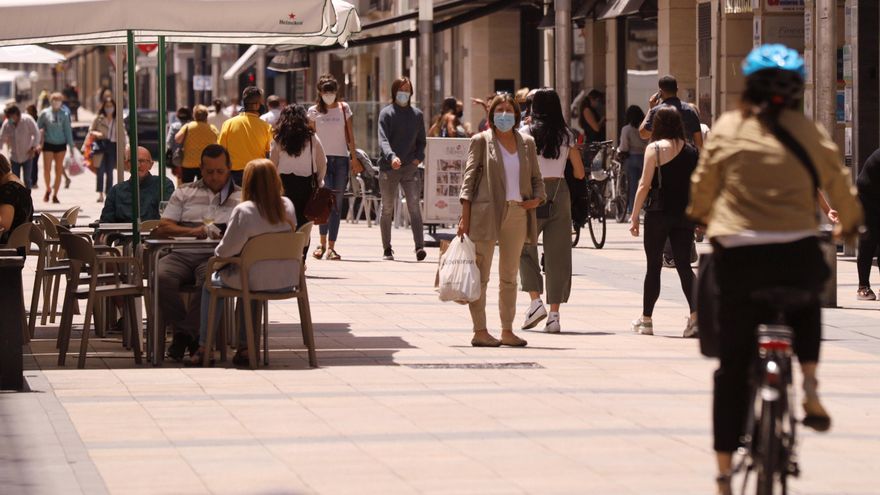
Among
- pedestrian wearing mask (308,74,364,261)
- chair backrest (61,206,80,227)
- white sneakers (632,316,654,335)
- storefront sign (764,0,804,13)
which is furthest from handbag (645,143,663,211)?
storefront sign (764,0,804,13)

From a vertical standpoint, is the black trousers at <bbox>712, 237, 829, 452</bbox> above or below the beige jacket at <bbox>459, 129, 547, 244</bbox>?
below

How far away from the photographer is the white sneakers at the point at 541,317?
13.7m

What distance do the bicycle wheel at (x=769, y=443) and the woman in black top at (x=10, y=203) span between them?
746 cm

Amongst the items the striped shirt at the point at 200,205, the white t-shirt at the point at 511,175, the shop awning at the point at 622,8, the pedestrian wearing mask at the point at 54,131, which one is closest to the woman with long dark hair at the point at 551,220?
the white t-shirt at the point at 511,175

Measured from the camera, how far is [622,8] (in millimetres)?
27859

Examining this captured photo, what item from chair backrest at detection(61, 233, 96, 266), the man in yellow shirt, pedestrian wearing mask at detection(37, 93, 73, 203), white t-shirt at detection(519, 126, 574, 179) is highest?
pedestrian wearing mask at detection(37, 93, 73, 203)

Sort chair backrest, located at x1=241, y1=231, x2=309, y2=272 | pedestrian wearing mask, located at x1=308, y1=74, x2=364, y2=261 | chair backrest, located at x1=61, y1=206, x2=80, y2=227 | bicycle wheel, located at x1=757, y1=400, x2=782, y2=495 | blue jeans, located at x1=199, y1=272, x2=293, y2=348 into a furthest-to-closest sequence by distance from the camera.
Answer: pedestrian wearing mask, located at x1=308, y1=74, x2=364, y2=261
chair backrest, located at x1=61, y1=206, x2=80, y2=227
blue jeans, located at x1=199, y1=272, x2=293, y2=348
chair backrest, located at x1=241, y1=231, x2=309, y2=272
bicycle wheel, located at x1=757, y1=400, x2=782, y2=495

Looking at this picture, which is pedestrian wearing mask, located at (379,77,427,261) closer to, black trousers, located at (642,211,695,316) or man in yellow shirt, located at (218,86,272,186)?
man in yellow shirt, located at (218,86,272,186)

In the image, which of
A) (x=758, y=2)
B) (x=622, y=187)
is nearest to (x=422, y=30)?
(x=622, y=187)

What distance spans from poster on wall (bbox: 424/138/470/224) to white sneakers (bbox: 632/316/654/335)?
857 cm

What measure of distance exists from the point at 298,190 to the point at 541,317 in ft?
11.7

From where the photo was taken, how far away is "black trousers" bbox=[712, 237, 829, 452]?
6.75 meters

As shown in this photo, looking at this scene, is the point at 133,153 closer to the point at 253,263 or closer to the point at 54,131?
→ the point at 253,263

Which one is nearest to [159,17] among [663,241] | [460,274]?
[460,274]
